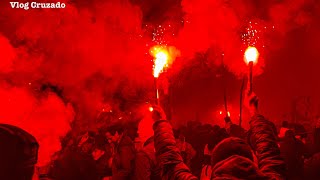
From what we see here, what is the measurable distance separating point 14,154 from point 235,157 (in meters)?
1.33

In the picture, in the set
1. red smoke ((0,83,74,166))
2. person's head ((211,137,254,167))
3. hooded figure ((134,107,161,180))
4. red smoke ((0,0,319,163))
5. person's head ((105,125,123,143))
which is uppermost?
red smoke ((0,0,319,163))

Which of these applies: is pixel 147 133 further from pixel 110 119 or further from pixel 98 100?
pixel 98 100

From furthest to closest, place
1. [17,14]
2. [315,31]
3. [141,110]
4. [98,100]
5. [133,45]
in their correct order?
[141,110], [98,100], [315,31], [133,45], [17,14]

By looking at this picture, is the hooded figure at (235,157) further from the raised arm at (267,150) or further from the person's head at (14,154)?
the person's head at (14,154)

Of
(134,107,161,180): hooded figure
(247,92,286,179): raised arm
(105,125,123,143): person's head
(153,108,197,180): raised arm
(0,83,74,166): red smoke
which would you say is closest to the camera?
(247,92,286,179): raised arm

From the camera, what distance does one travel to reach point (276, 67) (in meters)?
13.9

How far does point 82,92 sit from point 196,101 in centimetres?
942

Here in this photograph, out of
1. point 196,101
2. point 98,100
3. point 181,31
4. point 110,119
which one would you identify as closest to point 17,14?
point 110,119

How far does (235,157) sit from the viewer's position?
2.35 metres

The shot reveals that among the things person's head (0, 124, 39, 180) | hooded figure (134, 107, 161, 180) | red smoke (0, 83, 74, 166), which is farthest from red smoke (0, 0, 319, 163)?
person's head (0, 124, 39, 180)

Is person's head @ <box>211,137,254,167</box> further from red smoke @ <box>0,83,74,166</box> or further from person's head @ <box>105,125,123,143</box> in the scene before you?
person's head @ <box>105,125,123,143</box>

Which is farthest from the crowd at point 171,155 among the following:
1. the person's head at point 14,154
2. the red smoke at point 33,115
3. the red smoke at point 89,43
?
the red smoke at point 89,43

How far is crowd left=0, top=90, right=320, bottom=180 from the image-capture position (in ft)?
7.39

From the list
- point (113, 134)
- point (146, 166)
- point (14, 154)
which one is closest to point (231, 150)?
point (14, 154)
